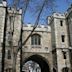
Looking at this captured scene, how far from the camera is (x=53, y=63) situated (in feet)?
88.3

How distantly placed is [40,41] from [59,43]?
300cm

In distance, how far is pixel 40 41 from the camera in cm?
2797

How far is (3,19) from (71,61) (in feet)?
34.0

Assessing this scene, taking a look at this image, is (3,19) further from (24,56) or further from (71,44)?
(71,44)

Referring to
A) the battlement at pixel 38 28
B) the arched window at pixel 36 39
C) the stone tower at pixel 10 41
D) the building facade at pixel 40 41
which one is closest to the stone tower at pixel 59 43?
the building facade at pixel 40 41

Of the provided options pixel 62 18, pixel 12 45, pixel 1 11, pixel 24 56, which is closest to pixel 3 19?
pixel 1 11

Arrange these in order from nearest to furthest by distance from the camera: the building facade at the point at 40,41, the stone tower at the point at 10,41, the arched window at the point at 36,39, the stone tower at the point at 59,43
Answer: the stone tower at the point at 10,41 → the building facade at the point at 40,41 → the stone tower at the point at 59,43 → the arched window at the point at 36,39

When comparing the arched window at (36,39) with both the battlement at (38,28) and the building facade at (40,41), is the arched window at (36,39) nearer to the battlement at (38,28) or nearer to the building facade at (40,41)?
the building facade at (40,41)

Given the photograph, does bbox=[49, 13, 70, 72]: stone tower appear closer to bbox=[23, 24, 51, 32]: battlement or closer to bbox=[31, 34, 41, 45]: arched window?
bbox=[23, 24, 51, 32]: battlement

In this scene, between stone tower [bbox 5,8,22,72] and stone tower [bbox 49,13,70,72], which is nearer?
stone tower [bbox 5,8,22,72]

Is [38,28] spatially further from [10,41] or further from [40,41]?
[10,41]

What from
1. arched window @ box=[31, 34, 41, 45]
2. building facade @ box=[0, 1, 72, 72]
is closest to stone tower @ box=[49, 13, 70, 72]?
building facade @ box=[0, 1, 72, 72]

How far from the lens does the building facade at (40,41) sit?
80.6ft

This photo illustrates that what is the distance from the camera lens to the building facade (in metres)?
24.6
